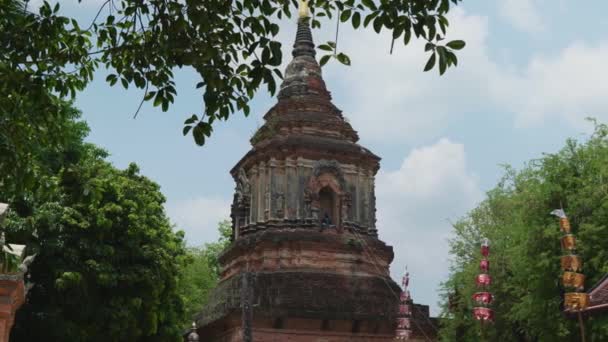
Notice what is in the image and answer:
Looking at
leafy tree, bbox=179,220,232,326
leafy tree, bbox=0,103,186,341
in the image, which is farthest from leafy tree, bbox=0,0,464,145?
leafy tree, bbox=179,220,232,326

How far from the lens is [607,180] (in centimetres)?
1920

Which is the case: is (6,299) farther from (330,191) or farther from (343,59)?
(330,191)

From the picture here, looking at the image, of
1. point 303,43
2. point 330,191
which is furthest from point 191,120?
point 303,43

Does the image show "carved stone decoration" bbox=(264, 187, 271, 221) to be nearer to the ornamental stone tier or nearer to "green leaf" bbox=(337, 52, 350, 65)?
the ornamental stone tier

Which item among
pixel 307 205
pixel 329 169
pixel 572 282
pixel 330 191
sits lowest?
pixel 572 282

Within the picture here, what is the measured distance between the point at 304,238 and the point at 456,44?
2158 cm

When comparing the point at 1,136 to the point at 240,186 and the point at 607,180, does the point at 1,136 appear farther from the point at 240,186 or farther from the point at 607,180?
the point at 240,186

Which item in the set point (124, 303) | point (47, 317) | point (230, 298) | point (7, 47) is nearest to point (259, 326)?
point (230, 298)

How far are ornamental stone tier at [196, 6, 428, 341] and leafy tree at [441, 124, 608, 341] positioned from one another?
4.04 m

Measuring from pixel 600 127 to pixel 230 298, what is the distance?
41.3ft

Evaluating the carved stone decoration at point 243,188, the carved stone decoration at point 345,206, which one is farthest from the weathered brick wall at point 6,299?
the carved stone decoration at point 345,206

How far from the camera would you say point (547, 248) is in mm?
20031

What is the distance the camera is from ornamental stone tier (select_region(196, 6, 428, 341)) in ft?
82.6

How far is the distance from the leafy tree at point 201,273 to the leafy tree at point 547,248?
53.5 feet
